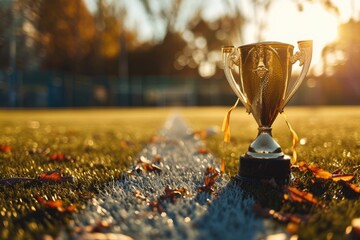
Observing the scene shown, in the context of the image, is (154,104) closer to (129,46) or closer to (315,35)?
(129,46)

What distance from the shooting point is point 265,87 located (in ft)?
6.95

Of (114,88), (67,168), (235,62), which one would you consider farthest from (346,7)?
(114,88)

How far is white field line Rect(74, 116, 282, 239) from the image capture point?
51.7 inches

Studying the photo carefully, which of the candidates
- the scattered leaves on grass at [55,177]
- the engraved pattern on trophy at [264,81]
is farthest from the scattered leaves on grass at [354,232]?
the scattered leaves on grass at [55,177]

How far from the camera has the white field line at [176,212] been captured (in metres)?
Result: 1.31

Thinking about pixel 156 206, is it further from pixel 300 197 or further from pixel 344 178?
pixel 344 178

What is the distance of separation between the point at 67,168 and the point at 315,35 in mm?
9453

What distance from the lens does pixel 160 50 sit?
4094cm

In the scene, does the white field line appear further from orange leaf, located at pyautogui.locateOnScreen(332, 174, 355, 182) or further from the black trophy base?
orange leaf, located at pyautogui.locateOnScreen(332, 174, 355, 182)

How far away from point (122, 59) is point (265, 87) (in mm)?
36518

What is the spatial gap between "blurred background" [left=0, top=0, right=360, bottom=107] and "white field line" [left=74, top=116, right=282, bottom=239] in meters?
18.5

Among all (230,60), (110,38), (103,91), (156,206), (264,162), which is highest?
(110,38)

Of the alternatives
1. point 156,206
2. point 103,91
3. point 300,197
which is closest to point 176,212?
point 156,206

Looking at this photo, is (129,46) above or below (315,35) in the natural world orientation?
above
